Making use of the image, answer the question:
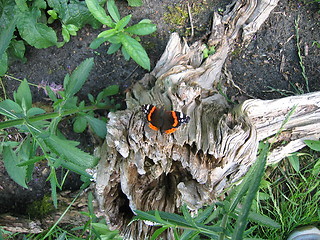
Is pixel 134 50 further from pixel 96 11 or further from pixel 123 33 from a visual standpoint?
pixel 96 11

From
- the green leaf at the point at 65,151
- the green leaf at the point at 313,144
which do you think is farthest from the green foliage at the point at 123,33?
the green leaf at the point at 313,144

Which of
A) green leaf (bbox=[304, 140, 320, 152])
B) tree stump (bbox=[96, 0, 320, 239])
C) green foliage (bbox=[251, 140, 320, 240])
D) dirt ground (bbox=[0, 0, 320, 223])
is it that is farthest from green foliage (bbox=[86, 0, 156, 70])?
green foliage (bbox=[251, 140, 320, 240])

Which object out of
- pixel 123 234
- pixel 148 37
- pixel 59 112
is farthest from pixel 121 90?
pixel 123 234

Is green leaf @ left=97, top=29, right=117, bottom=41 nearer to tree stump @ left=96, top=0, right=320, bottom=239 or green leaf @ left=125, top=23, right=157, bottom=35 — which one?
green leaf @ left=125, top=23, right=157, bottom=35

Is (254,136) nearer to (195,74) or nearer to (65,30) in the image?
(195,74)

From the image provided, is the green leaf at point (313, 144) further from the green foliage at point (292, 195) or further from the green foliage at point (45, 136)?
the green foliage at point (45, 136)
